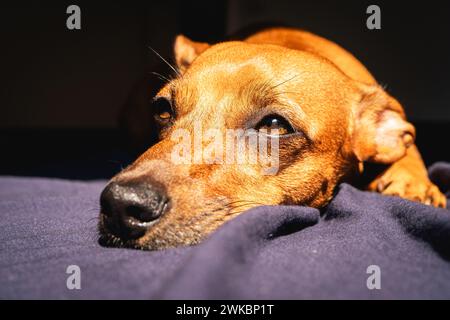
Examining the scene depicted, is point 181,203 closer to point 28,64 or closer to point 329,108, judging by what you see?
point 329,108

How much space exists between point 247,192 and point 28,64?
20.4 ft

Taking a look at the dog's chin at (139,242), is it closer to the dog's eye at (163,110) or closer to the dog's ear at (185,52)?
the dog's eye at (163,110)

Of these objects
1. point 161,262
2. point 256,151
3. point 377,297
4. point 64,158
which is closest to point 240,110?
point 256,151

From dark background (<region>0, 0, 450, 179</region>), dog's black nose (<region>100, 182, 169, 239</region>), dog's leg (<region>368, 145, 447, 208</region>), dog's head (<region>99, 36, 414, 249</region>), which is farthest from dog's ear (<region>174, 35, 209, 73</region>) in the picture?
dog's black nose (<region>100, 182, 169, 239</region>)

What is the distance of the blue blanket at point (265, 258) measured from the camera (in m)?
1.00

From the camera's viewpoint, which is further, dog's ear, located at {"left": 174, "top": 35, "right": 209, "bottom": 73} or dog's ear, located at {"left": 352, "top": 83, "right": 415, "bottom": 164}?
dog's ear, located at {"left": 174, "top": 35, "right": 209, "bottom": 73}

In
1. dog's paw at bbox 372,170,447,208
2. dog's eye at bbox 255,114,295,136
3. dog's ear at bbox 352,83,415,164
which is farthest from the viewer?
dog's ear at bbox 352,83,415,164

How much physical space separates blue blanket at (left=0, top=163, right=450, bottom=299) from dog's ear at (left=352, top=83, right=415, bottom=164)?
66cm

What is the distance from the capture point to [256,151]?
1745 mm

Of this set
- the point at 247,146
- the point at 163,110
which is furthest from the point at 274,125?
the point at 163,110

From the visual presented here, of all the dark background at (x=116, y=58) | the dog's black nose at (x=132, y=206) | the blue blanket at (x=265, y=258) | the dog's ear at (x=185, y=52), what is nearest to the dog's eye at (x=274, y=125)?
the blue blanket at (x=265, y=258)

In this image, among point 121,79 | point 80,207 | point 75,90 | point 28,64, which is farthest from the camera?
point 121,79

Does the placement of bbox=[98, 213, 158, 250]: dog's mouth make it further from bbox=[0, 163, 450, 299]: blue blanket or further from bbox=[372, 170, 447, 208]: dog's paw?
bbox=[372, 170, 447, 208]: dog's paw

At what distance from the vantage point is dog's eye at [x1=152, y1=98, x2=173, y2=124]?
211cm
